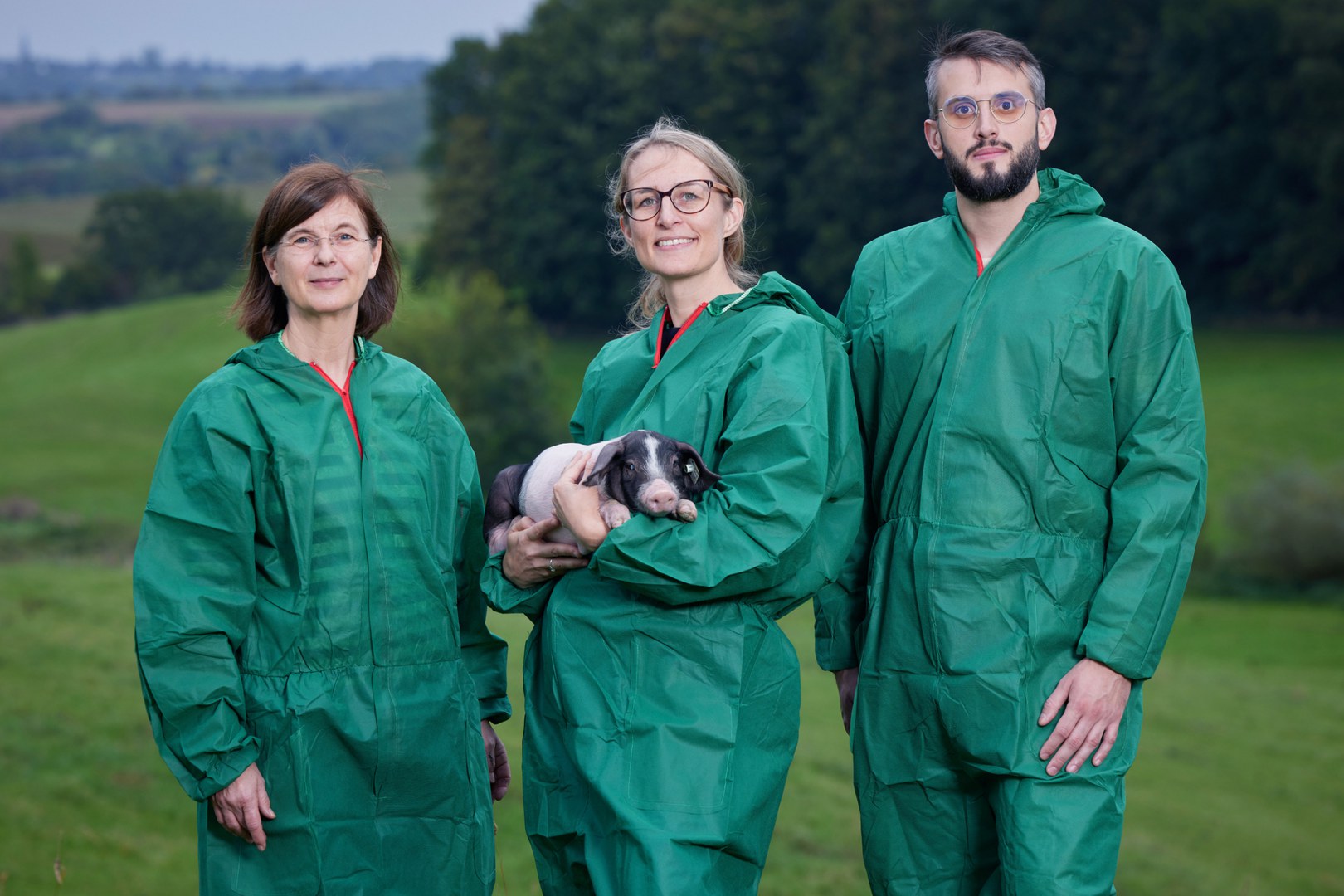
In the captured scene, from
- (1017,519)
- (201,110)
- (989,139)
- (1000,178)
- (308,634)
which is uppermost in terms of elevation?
(201,110)

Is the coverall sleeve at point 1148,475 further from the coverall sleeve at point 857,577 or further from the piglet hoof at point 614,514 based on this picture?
the piglet hoof at point 614,514

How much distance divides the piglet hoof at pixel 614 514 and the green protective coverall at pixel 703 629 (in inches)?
4.6

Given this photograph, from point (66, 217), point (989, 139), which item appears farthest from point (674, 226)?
point (66, 217)

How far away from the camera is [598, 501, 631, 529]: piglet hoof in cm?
341

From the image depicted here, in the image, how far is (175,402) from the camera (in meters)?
53.2

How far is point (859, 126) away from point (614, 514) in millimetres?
51308

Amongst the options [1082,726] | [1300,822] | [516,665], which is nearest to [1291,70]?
[1300,822]

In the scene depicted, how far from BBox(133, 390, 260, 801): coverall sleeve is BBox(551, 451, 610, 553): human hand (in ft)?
2.81

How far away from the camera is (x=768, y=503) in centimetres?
328

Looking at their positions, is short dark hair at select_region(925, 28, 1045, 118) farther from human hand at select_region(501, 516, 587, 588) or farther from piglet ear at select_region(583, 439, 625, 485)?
human hand at select_region(501, 516, 587, 588)

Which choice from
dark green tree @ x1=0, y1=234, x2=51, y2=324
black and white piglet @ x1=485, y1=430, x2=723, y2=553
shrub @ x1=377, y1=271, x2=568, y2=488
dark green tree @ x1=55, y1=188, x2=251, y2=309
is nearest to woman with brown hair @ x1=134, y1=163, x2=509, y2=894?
black and white piglet @ x1=485, y1=430, x2=723, y2=553

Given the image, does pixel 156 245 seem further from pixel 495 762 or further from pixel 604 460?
pixel 604 460

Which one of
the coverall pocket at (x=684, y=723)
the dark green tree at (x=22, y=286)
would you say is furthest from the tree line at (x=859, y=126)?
the coverall pocket at (x=684, y=723)

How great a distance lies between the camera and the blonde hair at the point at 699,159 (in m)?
3.71
